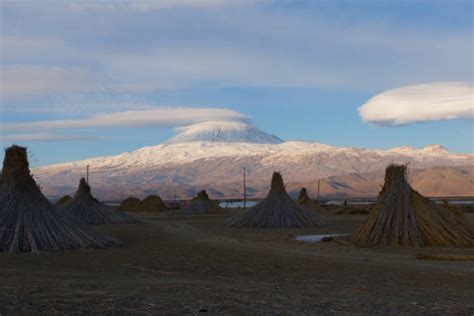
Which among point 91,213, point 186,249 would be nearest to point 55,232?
point 186,249

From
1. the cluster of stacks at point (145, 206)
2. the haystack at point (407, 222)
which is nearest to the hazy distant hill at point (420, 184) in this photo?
the cluster of stacks at point (145, 206)

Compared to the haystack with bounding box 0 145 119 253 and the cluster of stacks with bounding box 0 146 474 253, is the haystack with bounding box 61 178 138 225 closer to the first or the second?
the cluster of stacks with bounding box 0 146 474 253

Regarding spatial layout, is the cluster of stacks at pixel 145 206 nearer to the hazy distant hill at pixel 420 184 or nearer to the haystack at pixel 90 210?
the haystack at pixel 90 210

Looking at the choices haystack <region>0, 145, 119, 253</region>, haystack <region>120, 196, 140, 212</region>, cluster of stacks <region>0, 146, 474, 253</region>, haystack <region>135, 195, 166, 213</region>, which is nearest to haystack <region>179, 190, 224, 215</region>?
haystack <region>135, 195, 166, 213</region>

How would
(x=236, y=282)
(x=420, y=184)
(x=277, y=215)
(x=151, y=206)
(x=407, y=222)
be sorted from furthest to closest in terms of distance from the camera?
1. (x=420, y=184)
2. (x=151, y=206)
3. (x=277, y=215)
4. (x=407, y=222)
5. (x=236, y=282)

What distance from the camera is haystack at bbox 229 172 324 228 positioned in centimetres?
2648

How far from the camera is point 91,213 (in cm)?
2909

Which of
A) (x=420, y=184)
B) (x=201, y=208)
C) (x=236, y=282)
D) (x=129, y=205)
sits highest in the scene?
(x=420, y=184)

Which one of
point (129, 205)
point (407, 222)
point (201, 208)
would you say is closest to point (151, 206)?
point (129, 205)

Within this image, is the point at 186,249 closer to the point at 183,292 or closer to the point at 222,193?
the point at 183,292

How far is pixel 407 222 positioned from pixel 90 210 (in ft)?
55.3

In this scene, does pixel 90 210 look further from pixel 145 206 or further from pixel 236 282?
pixel 145 206

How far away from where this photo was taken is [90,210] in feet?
95.9

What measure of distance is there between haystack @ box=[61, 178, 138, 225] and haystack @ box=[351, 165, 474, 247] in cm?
1524
